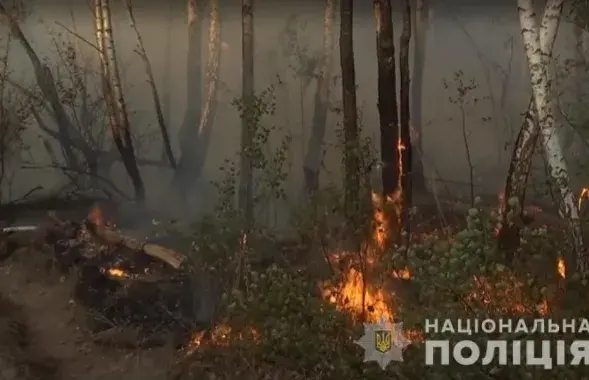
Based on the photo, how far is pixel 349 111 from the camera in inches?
133

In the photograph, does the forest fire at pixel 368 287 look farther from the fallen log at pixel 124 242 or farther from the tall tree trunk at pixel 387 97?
the fallen log at pixel 124 242

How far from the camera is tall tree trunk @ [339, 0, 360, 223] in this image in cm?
327

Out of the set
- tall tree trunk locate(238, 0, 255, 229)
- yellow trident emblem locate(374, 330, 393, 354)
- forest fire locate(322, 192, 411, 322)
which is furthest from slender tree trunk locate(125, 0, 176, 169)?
yellow trident emblem locate(374, 330, 393, 354)

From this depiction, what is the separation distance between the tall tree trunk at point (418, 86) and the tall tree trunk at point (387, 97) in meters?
0.13

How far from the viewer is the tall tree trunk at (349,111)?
3266 mm

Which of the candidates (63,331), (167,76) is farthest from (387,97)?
(63,331)

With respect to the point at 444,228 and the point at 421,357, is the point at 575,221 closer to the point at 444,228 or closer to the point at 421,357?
the point at 444,228

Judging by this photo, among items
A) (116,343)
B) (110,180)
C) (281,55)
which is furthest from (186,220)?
(281,55)

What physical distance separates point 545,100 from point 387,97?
0.71 metres

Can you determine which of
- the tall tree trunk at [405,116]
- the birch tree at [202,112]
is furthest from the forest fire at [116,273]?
the tall tree trunk at [405,116]

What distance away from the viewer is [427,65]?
3535mm

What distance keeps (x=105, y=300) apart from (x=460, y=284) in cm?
164

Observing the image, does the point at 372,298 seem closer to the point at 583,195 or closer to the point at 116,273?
the point at 583,195

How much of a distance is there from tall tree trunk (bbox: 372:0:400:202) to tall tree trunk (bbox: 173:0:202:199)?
2.83 ft
